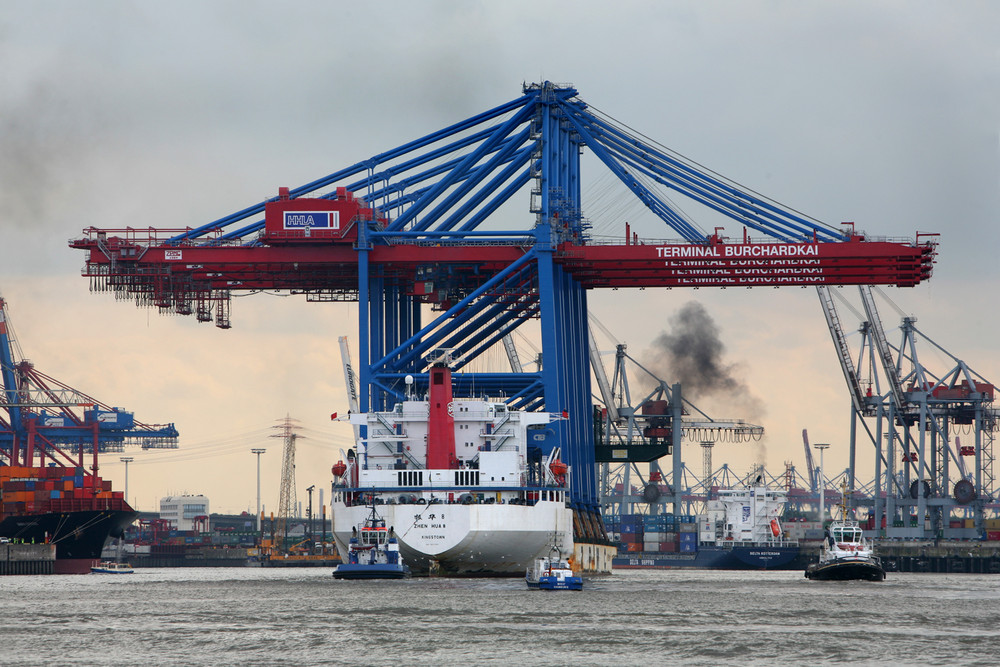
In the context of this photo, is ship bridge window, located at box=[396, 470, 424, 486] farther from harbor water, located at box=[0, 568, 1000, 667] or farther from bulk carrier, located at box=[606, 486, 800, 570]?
bulk carrier, located at box=[606, 486, 800, 570]

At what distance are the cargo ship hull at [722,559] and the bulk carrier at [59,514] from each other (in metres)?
40.8

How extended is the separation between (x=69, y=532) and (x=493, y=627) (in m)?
78.0

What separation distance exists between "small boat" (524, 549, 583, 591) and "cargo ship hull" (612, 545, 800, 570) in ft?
218

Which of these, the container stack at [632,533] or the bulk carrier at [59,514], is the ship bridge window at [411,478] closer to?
the bulk carrier at [59,514]

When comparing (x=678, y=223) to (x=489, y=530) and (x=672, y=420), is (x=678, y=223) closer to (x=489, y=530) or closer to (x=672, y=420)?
(x=489, y=530)

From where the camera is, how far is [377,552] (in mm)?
67812

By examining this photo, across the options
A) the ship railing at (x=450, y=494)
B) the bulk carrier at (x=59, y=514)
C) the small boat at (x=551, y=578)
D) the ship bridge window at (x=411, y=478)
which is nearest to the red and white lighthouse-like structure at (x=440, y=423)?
the ship bridge window at (x=411, y=478)

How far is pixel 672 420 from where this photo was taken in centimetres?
13850

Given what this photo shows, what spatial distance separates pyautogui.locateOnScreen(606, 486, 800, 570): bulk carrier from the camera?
129m

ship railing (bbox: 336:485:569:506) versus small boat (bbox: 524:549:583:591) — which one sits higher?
ship railing (bbox: 336:485:569:506)

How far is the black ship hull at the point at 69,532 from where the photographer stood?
375 feet

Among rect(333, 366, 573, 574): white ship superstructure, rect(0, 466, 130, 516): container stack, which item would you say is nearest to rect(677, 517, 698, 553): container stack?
rect(0, 466, 130, 516): container stack

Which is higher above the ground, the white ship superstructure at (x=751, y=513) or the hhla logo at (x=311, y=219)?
the hhla logo at (x=311, y=219)

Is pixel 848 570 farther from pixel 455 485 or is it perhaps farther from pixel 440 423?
pixel 440 423
